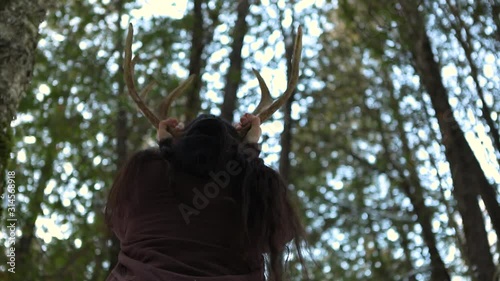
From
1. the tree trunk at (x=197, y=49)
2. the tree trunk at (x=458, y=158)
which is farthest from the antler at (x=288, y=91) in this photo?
the tree trunk at (x=197, y=49)

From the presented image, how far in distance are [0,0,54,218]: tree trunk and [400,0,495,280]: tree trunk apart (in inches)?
132

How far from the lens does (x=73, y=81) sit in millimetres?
8320

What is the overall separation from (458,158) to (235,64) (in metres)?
2.95

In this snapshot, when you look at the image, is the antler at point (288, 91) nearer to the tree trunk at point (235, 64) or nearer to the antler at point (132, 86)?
the antler at point (132, 86)

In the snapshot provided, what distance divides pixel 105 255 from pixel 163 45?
2282mm

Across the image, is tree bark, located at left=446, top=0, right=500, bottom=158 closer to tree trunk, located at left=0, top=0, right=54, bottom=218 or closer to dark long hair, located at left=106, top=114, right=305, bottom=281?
dark long hair, located at left=106, top=114, right=305, bottom=281

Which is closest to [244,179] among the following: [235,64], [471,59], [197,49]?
[471,59]

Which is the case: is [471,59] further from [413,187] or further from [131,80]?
[413,187]

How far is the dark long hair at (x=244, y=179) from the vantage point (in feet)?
9.48

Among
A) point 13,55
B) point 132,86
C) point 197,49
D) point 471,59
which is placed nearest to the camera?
point 13,55

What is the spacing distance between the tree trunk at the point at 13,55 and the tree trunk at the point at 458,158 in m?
3.36

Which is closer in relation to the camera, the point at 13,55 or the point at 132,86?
the point at 13,55

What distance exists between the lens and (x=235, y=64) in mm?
8094

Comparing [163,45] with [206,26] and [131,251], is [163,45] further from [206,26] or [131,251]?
[131,251]
